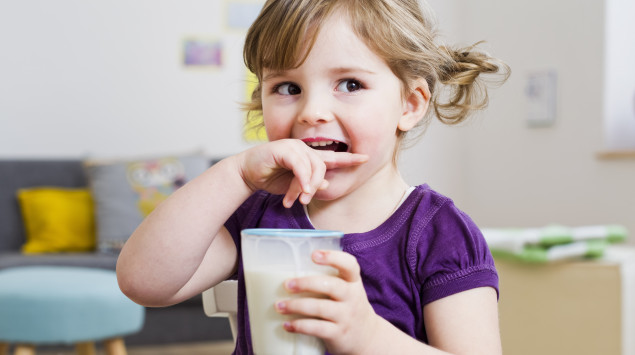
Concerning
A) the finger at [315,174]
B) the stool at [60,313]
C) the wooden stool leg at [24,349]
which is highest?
the finger at [315,174]

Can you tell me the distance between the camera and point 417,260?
934 mm

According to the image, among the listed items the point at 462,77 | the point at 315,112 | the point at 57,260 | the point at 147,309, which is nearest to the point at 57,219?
the point at 57,260

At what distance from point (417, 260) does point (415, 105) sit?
260 millimetres

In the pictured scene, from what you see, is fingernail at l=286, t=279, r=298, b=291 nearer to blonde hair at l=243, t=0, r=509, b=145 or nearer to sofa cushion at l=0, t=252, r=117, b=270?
blonde hair at l=243, t=0, r=509, b=145

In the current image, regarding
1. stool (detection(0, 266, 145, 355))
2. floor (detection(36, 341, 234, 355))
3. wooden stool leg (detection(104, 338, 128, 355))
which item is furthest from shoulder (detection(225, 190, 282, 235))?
floor (detection(36, 341, 234, 355))

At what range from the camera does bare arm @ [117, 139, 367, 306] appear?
2.73ft

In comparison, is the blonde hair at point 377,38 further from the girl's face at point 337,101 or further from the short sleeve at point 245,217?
the short sleeve at point 245,217

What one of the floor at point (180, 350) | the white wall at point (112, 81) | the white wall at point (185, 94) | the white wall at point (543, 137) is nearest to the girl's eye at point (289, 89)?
the floor at point (180, 350)

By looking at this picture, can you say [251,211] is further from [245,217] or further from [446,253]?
[446,253]

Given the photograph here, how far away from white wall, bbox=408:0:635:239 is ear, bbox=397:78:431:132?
119 inches

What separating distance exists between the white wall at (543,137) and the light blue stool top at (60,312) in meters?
2.64

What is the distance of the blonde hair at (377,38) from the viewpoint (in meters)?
0.94

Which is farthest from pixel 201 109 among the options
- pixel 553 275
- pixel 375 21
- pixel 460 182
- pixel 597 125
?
pixel 375 21

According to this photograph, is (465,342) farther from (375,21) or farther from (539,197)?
(539,197)
